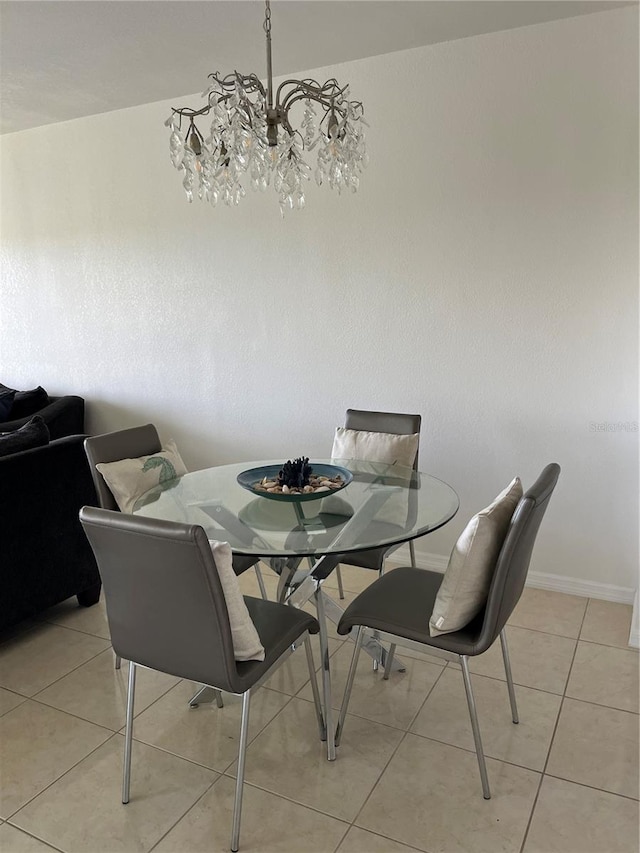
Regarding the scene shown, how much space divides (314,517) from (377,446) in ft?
2.86

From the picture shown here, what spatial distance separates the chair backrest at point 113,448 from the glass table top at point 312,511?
0.26 m

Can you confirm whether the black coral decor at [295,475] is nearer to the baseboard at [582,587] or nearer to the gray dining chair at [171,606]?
the gray dining chair at [171,606]

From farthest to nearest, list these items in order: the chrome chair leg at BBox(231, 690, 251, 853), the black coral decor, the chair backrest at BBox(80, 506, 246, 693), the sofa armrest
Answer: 1. the sofa armrest
2. the black coral decor
3. the chrome chair leg at BBox(231, 690, 251, 853)
4. the chair backrest at BBox(80, 506, 246, 693)

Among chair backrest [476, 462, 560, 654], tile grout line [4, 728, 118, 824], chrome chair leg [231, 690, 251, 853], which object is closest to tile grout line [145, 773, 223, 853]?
chrome chair leg [231, 690, 251, 853]

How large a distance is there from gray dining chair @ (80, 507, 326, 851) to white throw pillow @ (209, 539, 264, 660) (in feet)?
0.09

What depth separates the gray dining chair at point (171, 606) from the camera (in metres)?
1.62

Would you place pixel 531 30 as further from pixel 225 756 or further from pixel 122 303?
pixel 225 756

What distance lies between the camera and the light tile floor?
1805 mm

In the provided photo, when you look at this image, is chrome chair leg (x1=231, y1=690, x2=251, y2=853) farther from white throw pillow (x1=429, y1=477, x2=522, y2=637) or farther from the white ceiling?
the white ceiling

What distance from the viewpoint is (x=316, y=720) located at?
2.30m

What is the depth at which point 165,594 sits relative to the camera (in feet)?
5.57

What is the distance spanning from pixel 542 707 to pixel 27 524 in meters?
2.16

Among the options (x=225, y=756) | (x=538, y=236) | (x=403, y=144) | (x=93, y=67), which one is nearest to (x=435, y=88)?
(x=403, y=144)

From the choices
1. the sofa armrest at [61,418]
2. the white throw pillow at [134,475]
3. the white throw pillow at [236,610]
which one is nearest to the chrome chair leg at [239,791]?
the white throw pillow at [236,610]
